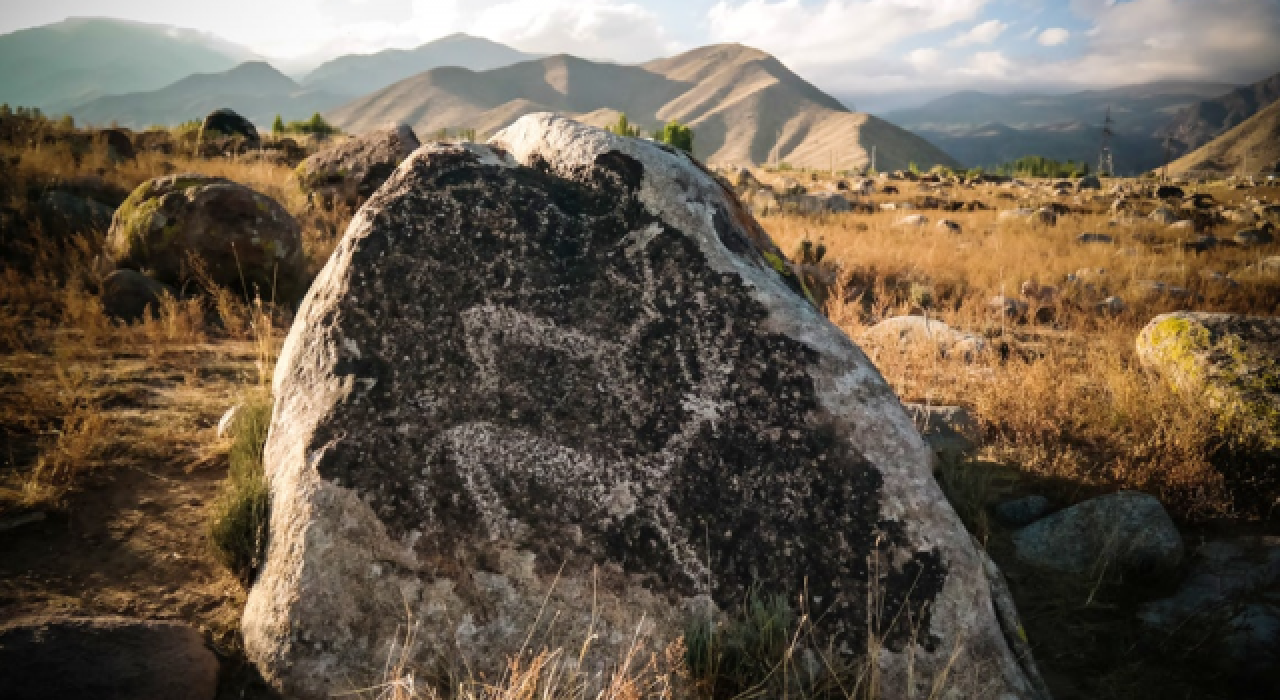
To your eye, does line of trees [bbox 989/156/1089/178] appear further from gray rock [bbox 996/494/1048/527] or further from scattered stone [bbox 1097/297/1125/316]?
gray rock [bbox 996/494/1048/527]

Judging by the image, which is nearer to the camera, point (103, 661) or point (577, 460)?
point (103, 661)

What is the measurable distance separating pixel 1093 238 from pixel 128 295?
50.6 ft

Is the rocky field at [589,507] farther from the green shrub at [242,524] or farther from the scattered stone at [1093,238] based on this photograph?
the scattered stone at [1093,238]

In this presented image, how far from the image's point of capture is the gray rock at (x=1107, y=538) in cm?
274

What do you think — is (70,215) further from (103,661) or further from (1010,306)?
(1010,306)

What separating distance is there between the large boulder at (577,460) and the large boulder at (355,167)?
857 cm

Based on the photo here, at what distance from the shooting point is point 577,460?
1.94 metres

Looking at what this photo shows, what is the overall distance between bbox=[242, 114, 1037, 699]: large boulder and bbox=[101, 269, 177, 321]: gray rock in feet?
14.5

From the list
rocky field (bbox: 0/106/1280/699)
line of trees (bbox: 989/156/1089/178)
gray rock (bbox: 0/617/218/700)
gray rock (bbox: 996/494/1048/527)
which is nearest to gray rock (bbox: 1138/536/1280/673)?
rocky field (bbox: 0/106/1280/699)

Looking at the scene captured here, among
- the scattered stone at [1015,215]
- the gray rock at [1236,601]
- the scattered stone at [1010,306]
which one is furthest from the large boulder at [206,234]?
the scattered stone at [1015,215]

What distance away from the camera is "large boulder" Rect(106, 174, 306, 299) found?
6.08 m

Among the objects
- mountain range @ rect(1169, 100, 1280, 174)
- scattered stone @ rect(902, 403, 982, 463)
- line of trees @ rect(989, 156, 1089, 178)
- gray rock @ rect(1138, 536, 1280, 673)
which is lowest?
gray rock @ rect(1138, 536, 1280, 673)

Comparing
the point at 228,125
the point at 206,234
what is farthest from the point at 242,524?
the point at 228,125

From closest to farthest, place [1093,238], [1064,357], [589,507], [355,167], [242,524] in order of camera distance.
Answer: [589,507]
[242,524]
[1064,357]
[355,167]
[1093,238]
